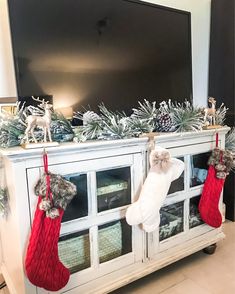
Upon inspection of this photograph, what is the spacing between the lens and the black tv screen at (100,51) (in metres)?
1.22

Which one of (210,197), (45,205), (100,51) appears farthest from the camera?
(210,197)

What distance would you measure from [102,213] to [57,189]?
11.7 inches

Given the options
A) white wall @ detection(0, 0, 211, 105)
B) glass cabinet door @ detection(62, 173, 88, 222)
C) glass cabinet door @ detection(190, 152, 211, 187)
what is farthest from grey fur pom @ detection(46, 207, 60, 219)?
white wall @ detection(0, 0, 211, 105)

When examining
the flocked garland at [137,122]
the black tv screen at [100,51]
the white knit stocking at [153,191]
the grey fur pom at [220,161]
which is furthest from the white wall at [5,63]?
the grey fur pom at [220,161]

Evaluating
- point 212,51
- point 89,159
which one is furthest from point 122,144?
point 212,51

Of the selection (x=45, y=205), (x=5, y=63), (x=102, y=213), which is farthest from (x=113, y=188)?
(x=5, y=63)

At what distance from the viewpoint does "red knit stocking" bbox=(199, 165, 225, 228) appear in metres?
1.54

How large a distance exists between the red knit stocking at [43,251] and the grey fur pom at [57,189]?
0.13 feet

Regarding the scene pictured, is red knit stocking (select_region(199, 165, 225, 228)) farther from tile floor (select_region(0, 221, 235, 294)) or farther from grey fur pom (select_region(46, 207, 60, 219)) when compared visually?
grey fur pom (select_region(46, 207, 60, 219))

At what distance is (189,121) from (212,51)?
961mm

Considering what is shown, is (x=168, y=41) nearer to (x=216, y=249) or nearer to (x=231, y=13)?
(x=231, y=13)

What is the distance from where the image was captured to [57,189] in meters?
1.02

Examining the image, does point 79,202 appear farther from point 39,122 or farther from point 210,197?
point 210,197

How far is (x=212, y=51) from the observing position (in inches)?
81.9
